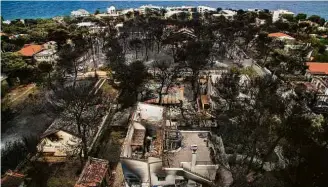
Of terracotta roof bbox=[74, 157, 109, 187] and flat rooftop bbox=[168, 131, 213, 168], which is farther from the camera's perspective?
terracotta roof bbox=[74, 157, 109, 187]

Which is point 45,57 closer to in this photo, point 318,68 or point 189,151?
point 189,151

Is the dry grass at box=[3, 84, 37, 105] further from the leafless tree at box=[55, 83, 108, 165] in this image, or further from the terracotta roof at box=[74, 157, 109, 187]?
the terracotta roof at box=[74, 157, 109, 187]

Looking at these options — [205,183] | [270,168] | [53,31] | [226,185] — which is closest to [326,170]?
[270,168]

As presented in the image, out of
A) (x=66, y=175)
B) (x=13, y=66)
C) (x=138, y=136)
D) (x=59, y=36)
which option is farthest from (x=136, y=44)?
(x=66, y=175)

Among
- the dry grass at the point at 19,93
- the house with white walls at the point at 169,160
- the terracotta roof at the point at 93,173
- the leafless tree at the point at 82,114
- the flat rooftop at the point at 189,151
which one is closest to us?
the house with white walls at the point at 169,160

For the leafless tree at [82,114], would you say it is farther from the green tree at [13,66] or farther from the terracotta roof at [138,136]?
the green tree at [13,66]

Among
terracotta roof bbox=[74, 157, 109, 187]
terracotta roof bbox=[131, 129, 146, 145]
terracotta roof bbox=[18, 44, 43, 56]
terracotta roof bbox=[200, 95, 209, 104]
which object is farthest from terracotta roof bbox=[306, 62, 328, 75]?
terracotta roof bbox=[18, 44, 43, 56]

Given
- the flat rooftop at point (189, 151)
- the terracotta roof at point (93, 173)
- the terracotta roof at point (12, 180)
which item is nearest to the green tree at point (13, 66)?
the terracotta roof at point (12, 180)
